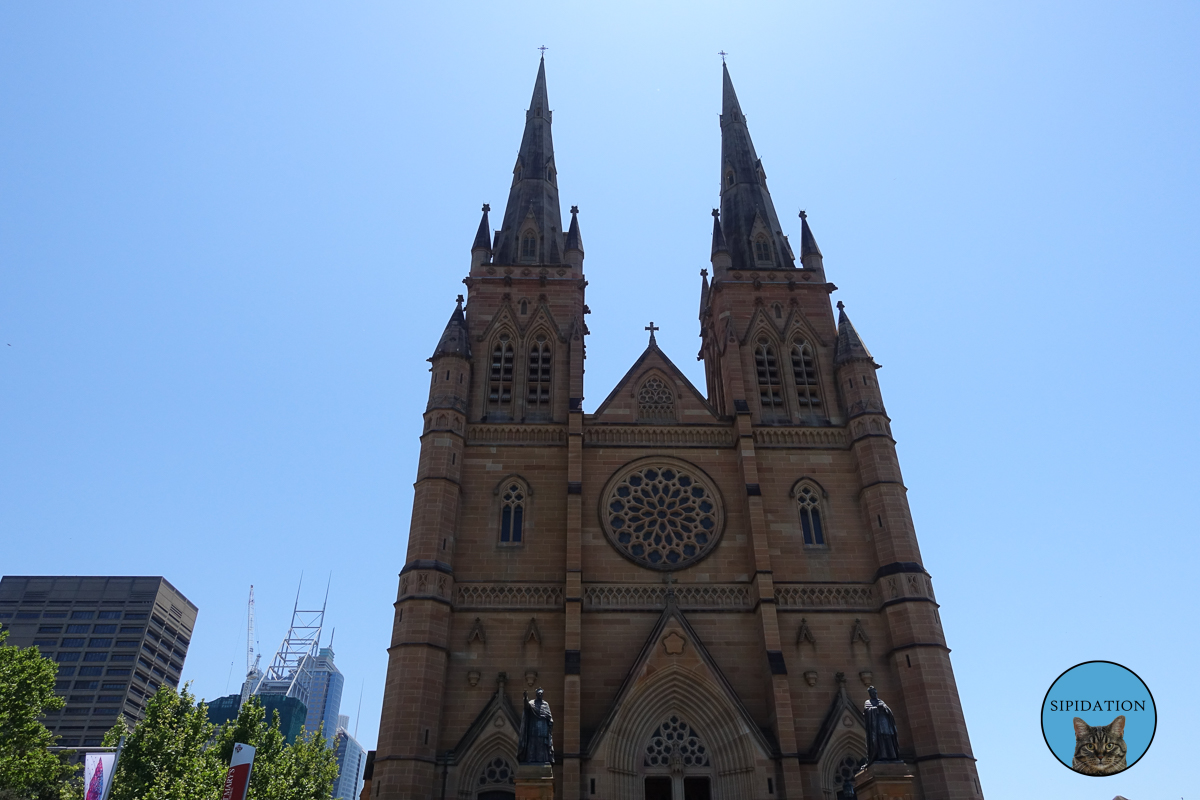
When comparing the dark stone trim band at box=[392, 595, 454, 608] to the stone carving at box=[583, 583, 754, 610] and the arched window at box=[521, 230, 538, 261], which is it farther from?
the arched window at box=[521, 230, 538, 261]

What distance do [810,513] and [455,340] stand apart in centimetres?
1500

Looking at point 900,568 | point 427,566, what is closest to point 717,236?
point 900,568

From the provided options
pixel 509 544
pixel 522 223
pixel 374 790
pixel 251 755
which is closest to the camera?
pixel 251 755

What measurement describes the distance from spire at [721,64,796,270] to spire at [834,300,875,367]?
13.7 ft

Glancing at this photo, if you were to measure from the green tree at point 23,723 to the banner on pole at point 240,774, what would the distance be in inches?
447

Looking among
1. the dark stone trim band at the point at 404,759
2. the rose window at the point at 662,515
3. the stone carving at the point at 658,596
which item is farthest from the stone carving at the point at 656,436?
the dark stone trim band at the point at 404,759

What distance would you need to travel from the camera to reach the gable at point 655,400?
29.3 m

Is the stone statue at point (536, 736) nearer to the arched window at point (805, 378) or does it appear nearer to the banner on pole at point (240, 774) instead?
the banner on pole at point (240, 774)

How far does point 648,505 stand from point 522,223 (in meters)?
15.5

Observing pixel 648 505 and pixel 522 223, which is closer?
pixel 648 505

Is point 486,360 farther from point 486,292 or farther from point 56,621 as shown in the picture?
point 56,621

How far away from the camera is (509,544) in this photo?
2620 centimetres

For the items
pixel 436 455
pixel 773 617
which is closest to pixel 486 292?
pixel 436 455

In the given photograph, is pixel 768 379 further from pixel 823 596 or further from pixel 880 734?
pixel 880 734
